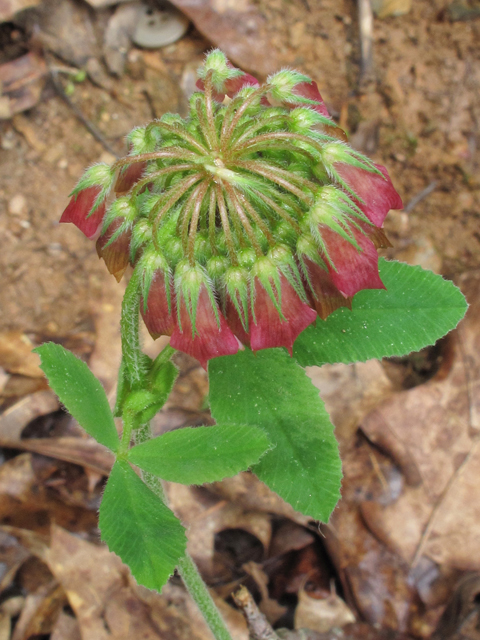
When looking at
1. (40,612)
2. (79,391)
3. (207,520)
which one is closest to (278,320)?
(79,391)

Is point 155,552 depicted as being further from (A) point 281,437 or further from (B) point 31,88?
(B) point 31,88

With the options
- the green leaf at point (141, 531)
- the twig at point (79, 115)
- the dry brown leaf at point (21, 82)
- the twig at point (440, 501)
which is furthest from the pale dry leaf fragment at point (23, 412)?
the twig at point (440, 501)

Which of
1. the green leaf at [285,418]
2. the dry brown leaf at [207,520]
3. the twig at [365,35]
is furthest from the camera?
the twig at [365,35]

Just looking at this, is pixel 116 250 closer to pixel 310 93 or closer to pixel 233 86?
Result: pixel 233 86

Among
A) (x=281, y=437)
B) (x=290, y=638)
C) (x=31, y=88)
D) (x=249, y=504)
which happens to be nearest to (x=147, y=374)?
(x=281, y=437)

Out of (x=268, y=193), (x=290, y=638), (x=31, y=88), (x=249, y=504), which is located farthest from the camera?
(x=31, y=88)

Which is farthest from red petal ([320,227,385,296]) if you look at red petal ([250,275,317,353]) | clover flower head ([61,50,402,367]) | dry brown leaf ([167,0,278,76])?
dry brown leaf ([167,0,278,76])

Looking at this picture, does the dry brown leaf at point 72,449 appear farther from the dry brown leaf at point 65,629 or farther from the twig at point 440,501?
the twig at point 440,501
